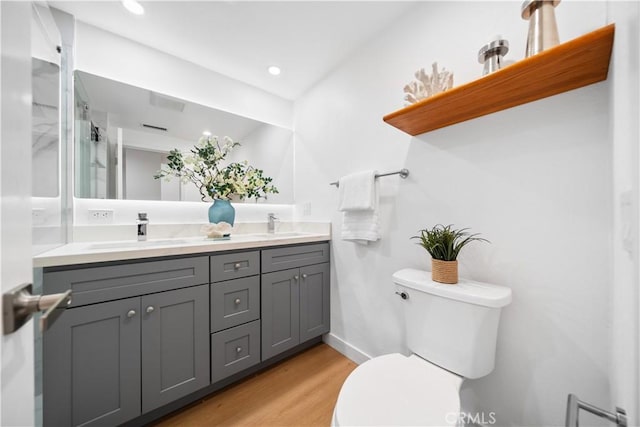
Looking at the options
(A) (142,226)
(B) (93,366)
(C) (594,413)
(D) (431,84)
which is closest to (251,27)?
(D) (431,84)

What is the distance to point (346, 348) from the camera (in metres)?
1.78

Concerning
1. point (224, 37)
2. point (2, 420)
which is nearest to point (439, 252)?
point (2, 420)

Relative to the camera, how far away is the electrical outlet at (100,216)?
149 centimetres

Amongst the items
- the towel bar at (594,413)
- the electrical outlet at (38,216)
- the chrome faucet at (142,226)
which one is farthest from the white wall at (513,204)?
the electrical outlet at (38,216)

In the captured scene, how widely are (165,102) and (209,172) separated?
1.90 ft

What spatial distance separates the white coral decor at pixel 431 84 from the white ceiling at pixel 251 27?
575mm

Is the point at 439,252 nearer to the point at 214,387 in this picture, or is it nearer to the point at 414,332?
the point at 414,332

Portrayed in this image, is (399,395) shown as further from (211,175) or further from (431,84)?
(211,175)

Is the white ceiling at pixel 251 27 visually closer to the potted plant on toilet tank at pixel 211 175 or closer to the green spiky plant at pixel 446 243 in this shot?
the potted plant on toilet tank at pixel 211 175

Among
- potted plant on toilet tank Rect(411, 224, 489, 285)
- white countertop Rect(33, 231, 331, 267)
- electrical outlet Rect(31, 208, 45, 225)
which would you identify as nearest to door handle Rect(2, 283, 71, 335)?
white countertop Rect(33, 231, 331, 267)

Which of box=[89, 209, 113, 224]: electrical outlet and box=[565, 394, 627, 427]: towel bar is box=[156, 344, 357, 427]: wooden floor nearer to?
box=[565, 394, 627, 427]: towel bar

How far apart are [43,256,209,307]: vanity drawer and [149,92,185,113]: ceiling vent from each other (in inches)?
48.3

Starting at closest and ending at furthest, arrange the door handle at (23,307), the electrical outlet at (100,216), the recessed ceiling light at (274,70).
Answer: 1. the door handle at (23,307)
2. the electrical outlet at (100,216)
3. the recessed ceiling light at (274,70)

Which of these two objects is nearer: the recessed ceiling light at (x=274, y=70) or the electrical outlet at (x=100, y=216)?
the electrical outlet at (x=100, y=216)
